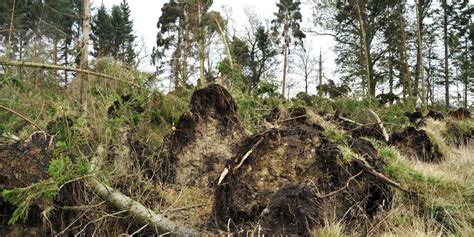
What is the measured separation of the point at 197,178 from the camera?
4.96m

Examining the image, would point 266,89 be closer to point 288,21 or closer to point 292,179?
point 292,179

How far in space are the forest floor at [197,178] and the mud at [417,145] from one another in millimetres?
894

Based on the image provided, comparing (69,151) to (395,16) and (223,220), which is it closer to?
(223,220)

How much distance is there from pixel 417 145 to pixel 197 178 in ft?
14.9

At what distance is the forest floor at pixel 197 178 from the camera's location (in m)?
3.47

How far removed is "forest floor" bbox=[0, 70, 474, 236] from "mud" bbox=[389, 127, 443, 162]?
2.93 feet

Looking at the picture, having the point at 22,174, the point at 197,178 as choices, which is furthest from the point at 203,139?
the point at 22,174

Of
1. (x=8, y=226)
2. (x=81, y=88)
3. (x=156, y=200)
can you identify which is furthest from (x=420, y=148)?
(x=8, y=226)

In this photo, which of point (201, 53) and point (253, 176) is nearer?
point (253, 176)

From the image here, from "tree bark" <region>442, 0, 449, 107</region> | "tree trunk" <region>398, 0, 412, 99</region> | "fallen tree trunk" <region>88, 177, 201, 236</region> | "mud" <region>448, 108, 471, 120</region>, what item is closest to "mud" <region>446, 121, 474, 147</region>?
"mud" <region>448, 108, 471, 120</region>

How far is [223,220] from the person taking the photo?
3963mm

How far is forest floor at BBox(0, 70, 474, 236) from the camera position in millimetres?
3467

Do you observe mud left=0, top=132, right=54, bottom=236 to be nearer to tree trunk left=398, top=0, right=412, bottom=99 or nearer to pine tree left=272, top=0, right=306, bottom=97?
tree trunk left=398, top=0, right=412, bottom=99

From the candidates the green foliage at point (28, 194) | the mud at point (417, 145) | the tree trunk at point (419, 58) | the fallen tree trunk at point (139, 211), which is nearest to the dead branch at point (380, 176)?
the fallen tree trunk at point (139, 211)
